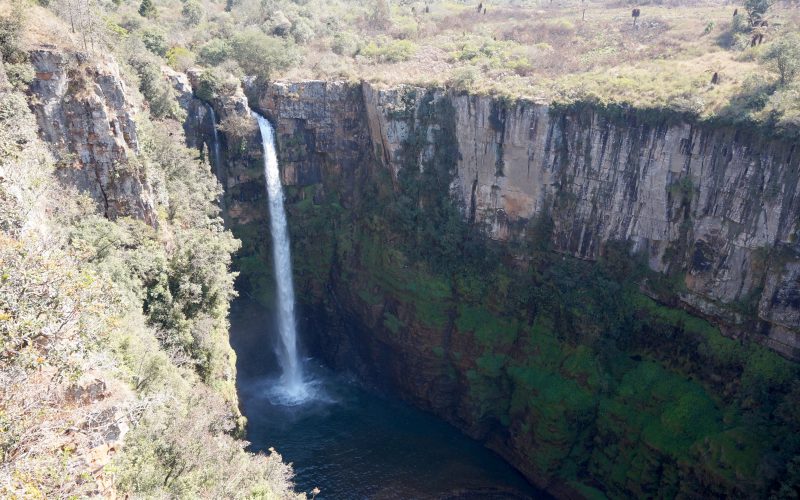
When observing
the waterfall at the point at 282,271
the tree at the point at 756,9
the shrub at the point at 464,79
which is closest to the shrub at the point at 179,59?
the waterfall at the point at 282,271

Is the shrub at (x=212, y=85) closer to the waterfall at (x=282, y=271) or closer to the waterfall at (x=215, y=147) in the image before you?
the waterfall at (x=215, y=147)

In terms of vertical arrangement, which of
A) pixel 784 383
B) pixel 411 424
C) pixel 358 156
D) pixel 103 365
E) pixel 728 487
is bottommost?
pixel 411 424

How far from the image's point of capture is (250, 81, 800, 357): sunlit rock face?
73.8 feet

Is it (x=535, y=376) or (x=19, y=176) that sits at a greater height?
(x=19, y=176)

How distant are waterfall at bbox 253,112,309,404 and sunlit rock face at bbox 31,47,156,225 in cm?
1156

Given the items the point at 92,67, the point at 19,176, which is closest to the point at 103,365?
the point at 19,176

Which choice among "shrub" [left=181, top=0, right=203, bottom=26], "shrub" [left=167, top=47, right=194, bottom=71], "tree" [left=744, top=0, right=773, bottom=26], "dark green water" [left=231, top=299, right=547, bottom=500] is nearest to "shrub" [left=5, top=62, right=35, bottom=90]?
"shrub" [left=167, top=47, right=194, bottom=71]

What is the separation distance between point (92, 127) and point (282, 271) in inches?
630

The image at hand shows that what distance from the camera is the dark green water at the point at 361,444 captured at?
1023 inches

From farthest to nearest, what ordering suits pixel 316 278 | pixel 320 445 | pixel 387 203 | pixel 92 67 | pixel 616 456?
pixel 316 278
pixel 387 203
pixel 320 445
pixel 616 456
pixel 92 67

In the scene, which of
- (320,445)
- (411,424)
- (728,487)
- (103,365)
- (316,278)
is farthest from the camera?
(316,278)

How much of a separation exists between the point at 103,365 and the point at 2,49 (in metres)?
12.0

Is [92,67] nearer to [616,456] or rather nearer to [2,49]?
[2,49]

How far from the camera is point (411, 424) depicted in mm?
30391
